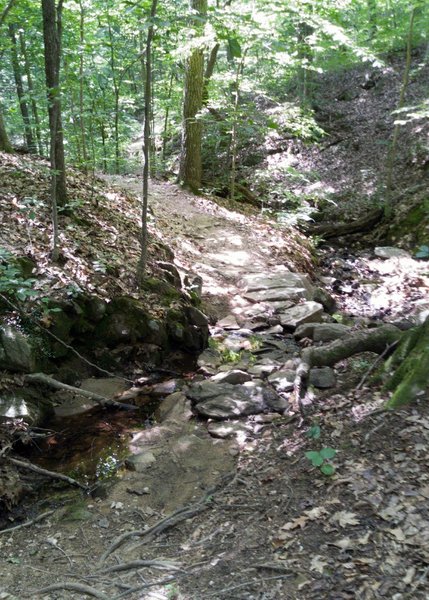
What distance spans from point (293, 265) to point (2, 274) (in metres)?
6.77

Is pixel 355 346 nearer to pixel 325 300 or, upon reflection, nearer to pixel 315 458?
pixel 315 458

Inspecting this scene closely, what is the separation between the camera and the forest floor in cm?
291

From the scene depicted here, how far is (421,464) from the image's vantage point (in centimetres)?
342

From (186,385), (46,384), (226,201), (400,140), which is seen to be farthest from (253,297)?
(400,140)

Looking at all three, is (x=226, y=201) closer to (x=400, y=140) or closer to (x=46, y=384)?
(x=400, y=140)

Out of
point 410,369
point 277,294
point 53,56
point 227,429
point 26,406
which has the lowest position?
point 227,429

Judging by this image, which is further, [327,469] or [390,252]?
[390,252]

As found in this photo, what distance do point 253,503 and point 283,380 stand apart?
2387mm

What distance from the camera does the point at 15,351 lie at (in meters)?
5.35

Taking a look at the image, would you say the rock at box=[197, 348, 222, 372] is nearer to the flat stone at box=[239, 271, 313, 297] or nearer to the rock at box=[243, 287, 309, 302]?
the rock at box=[243, 287, 309, 302]

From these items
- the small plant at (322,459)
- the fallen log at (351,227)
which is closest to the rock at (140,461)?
the small plant at (322,459)

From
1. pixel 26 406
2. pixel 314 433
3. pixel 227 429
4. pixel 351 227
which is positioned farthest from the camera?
pixel 351 227

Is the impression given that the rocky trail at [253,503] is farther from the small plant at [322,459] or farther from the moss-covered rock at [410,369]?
the moss-covered rock at [410,369]

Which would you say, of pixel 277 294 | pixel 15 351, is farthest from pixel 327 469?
pixel 277 294
